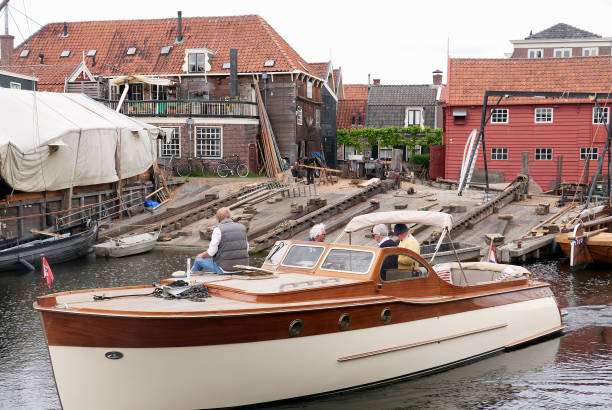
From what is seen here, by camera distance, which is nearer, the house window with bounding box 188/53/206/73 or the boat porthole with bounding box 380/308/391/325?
the boat porthole with bounding box 380/308/391/325

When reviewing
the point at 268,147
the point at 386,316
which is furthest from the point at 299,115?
the point at 386,316

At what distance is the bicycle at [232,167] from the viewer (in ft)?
127

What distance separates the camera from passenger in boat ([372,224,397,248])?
12.2 meters

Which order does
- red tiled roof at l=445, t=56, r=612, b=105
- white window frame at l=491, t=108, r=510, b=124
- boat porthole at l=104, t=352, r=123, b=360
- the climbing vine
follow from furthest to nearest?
the climbing vine
white window frame at l=491, t=108, r=510, b=124
red tiled roof at l=445, t=56, r=612, b=105
boat porthole at l=104, t=352, r=123, b=360

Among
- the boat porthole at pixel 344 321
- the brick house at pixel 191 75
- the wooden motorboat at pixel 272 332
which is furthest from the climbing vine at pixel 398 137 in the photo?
the boat porthole at pixel 344 321

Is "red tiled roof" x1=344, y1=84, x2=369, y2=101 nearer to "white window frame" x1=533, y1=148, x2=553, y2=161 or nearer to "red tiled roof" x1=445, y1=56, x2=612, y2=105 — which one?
"red tiled roof" x1=445, y1=56, x2=612, y2=105

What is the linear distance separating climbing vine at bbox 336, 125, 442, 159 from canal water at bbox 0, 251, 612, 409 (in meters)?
34.0

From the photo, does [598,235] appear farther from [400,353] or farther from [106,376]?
[106,376]

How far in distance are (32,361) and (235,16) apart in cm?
3477

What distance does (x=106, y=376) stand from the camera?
934 centimetres

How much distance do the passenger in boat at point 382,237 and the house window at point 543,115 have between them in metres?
30.2

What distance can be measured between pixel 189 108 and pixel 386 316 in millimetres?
30227

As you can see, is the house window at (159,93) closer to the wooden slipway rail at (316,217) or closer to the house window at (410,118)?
the wooden slipway rail at (316,217)

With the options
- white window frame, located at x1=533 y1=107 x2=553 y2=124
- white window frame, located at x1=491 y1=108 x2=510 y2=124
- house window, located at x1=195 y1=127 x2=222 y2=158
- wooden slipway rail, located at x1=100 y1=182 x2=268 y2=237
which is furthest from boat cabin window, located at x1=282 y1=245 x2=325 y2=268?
white window frame, located at x1=533 y1=107 x2=553 y2=124
